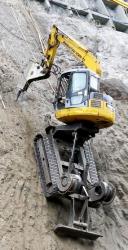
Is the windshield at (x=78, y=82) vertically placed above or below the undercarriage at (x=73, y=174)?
above

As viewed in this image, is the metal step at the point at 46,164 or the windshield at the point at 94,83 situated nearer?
the metal step at the point at 46,164

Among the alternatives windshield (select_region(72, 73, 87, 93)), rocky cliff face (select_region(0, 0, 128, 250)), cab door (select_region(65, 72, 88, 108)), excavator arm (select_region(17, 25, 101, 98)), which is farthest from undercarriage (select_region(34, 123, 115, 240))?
excavator arm (select_region(17, 25, 101, 98))

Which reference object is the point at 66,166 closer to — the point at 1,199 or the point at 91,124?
the point at 91,124

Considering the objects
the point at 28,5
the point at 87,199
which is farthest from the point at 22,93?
the point at 28,5

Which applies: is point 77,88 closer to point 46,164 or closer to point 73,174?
point 46,164

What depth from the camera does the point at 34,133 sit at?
12.5 meters

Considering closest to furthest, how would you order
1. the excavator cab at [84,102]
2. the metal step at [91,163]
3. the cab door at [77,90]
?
the excavator cab at [84,102] < the cab door at [77,90] < the metal step at [91,163]

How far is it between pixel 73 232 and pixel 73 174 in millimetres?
1293

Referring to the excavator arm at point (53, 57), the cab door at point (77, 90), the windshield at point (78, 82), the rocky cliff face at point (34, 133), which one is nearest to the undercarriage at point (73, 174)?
the rocky cliff face at point (34, 133)

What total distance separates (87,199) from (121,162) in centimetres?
264

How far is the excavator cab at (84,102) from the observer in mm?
11172

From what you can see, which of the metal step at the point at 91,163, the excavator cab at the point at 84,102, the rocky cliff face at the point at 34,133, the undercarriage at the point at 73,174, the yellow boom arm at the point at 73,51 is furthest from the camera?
the yellow boom arm at the point at 73,51

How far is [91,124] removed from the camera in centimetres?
1154

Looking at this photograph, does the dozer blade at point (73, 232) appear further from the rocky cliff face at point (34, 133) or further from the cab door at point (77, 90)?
the cab door at point (77, 90)
